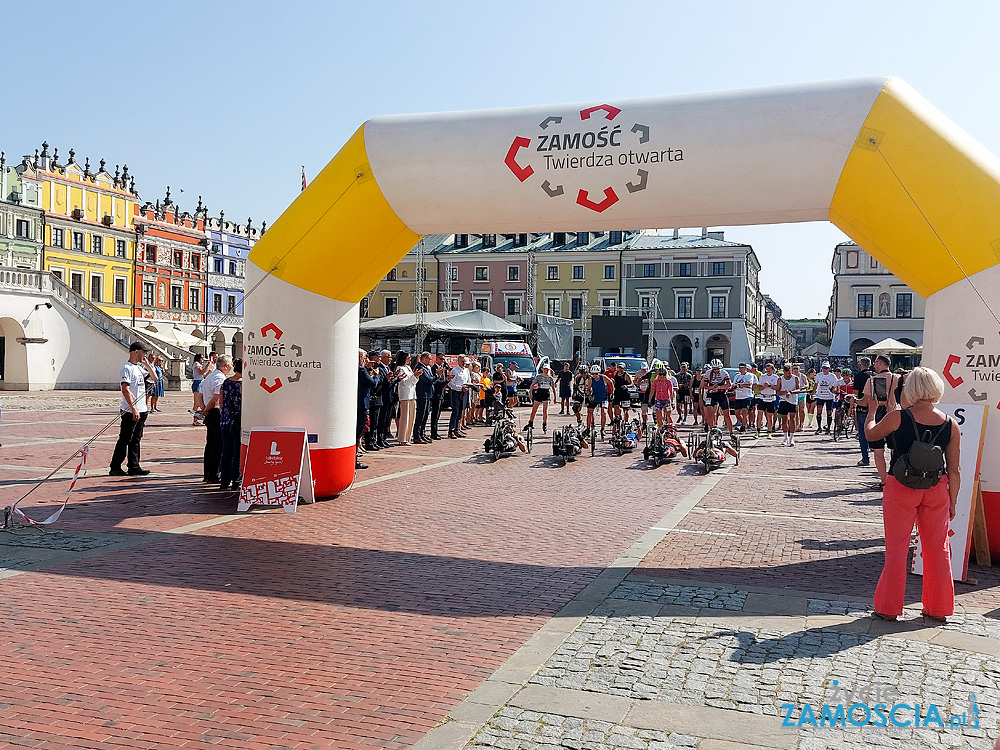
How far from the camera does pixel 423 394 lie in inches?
704

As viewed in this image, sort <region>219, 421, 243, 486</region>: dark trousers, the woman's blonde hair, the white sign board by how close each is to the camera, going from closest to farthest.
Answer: the woman's blonde hair < the white sign board < <region>219, 421, 243, 486</region>: dark trousers

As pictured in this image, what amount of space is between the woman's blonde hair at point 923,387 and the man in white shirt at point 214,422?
334 inches

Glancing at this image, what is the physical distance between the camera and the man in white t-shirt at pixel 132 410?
11719 millimetres

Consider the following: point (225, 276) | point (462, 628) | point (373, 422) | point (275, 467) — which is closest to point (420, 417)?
point (373, 422)

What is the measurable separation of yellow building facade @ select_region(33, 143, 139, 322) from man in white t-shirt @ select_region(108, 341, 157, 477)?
46616 mm

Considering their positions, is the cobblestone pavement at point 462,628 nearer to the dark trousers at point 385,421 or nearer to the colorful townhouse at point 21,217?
the dark trousers at point 385,421

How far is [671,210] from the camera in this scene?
8.21 meters

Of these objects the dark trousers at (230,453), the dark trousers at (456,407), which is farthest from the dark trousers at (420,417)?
the dark trousers at (230,453)

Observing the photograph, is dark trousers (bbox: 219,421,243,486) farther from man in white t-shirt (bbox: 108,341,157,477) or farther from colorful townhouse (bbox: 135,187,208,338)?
colorful townhouse (bbox: 135,187,208,338)

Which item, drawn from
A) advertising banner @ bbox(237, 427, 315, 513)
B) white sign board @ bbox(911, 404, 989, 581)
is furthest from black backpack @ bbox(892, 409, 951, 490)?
advertising banner @ bbox(237, 427, 315, 513)

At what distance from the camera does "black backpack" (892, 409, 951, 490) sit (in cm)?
586

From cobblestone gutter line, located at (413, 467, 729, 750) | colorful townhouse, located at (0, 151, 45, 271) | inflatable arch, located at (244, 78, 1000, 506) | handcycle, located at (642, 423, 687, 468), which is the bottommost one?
cobblestone gutter line, located at (413, 467, 729, 750)

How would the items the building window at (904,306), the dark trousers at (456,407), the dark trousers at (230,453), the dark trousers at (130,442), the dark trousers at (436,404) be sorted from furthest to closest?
the building window at (904,306) → the dark trousers at (456,407) → the dark trousers at (436,404) → the dark trousers at (130,442) → the dark trousers at (230,453)

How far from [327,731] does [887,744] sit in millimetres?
2663
